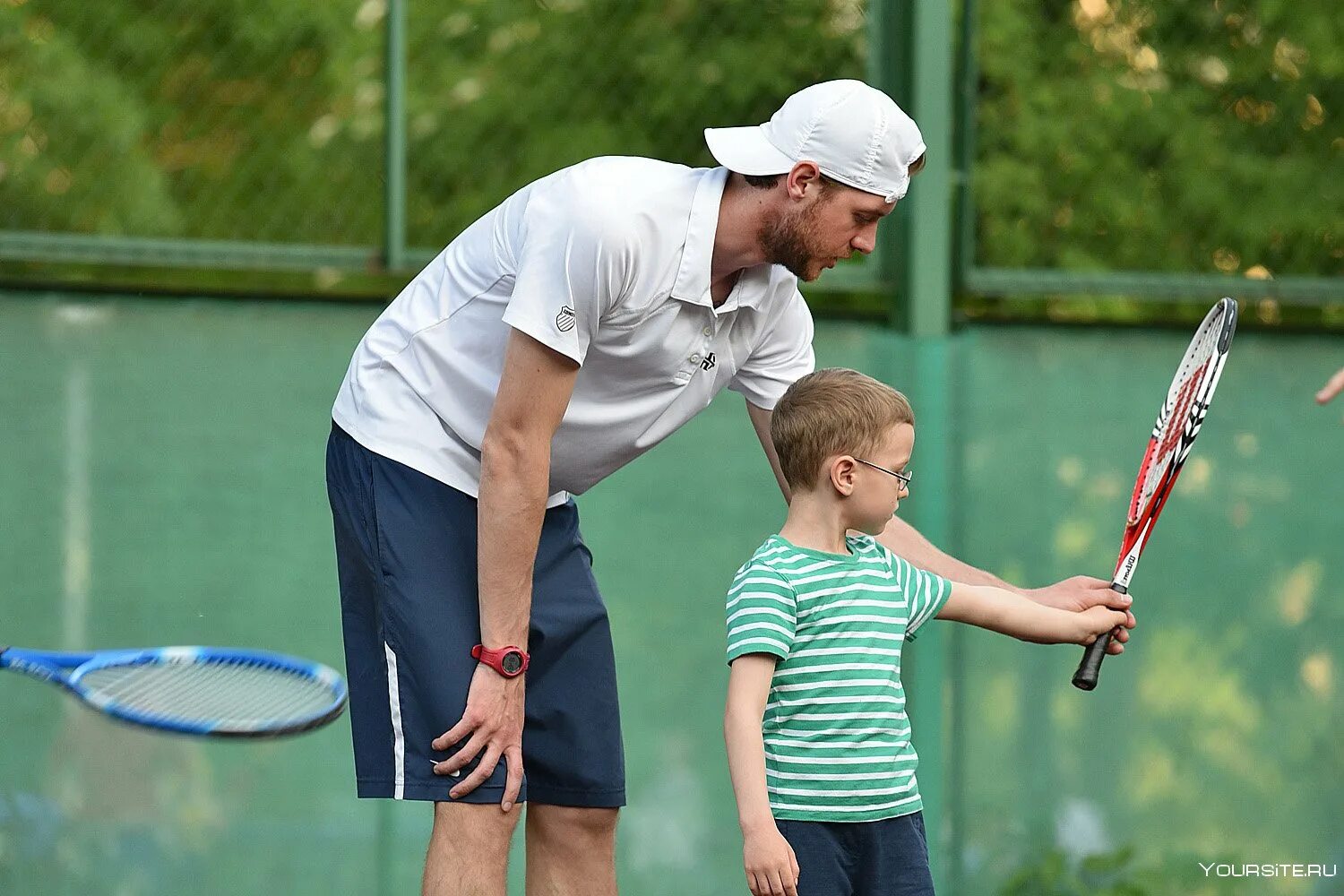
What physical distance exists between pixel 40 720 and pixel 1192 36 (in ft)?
10.2

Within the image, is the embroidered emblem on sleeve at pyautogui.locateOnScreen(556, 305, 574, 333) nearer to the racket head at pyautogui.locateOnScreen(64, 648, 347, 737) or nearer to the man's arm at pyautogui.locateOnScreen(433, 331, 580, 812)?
the man's arm at pyautogui.locateOnScreen(433, 331, 580, 812)

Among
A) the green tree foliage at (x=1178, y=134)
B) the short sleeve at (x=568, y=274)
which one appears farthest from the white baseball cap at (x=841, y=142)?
the green tree foliage at (x=1178, y=134)

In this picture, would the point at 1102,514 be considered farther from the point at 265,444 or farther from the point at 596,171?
the point at 596,171

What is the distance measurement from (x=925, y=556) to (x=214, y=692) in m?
0.99

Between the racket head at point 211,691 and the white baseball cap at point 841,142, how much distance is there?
0.85 metres

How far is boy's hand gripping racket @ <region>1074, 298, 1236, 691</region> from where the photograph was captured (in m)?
2.36

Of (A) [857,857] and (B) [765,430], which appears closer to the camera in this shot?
(A) [857,857]

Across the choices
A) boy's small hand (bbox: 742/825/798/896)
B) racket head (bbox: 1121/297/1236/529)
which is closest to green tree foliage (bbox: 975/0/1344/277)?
racket head (bbox: 1121/297/1236/529)

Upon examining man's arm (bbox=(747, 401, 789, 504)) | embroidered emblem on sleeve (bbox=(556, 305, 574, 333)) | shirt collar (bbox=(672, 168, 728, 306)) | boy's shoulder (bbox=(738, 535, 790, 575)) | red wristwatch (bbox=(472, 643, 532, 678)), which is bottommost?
red wristwatch (bbox=(472, 643, 532, 678))

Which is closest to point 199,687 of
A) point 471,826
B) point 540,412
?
point 471,826

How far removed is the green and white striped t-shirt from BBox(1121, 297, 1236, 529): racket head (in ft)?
1.54

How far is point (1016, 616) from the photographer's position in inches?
90.7

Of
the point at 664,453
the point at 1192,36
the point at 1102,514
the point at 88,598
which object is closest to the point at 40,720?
the point at 88,598

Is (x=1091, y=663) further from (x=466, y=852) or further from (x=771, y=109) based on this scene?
(x=771, y=109)
